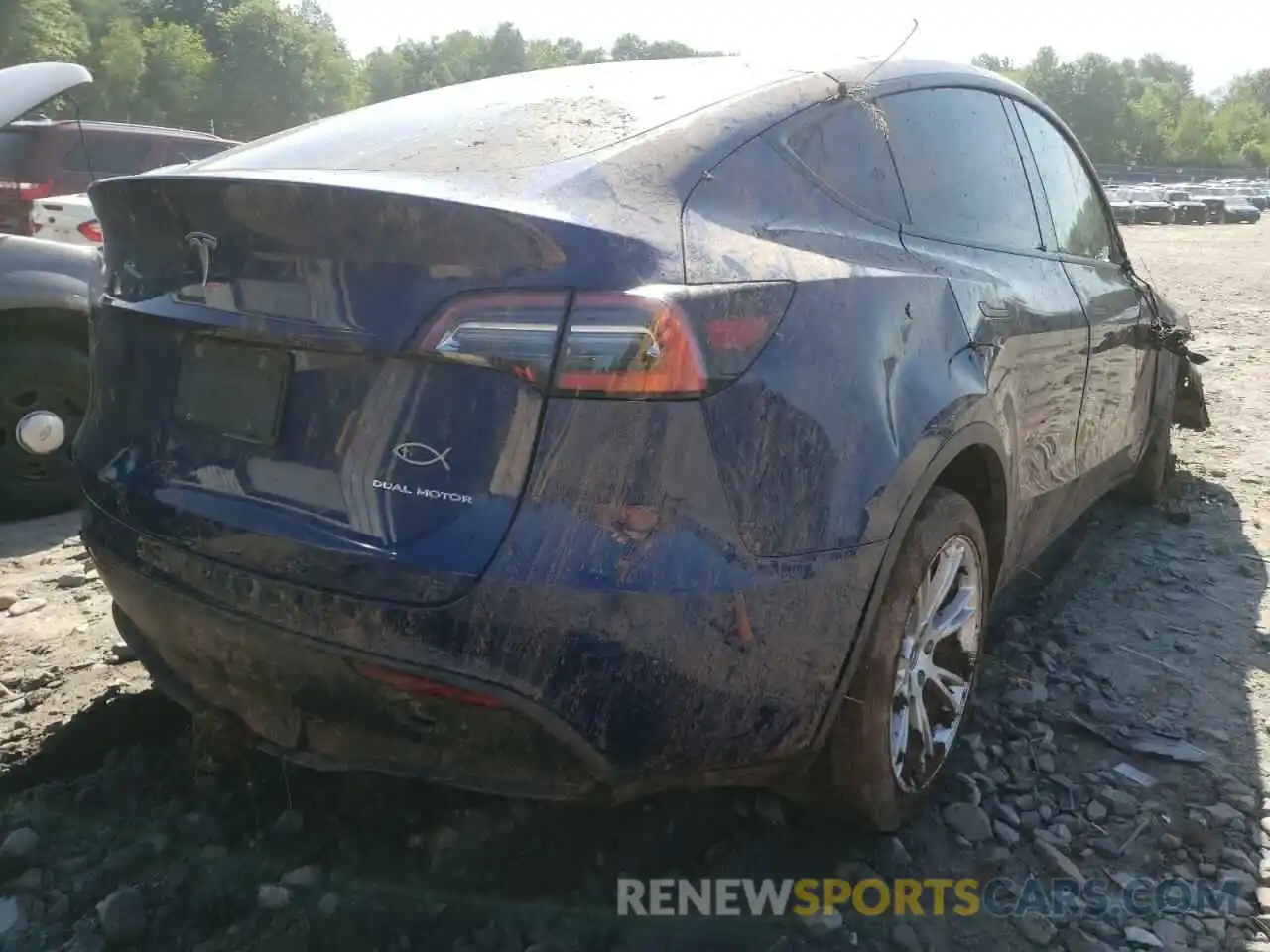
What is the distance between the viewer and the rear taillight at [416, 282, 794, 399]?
173 centimetres

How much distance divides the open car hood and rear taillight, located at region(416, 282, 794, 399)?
11.1ft

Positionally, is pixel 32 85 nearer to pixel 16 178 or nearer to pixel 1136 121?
pixel 16 178

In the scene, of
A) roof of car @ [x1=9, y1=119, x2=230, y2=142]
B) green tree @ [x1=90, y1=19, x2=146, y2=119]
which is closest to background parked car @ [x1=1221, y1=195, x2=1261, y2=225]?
roof of car @ [x1=9, y1=119, x2=230, y2=142]

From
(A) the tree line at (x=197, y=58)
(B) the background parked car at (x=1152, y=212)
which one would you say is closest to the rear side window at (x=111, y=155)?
(A) the tree line at (x=197, y=58)

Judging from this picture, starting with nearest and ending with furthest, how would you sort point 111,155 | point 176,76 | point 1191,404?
1. point 1191,404
2. point 111,155
3. point 176,76

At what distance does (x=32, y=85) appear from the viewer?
432 cm

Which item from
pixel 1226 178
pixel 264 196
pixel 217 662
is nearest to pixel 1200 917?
pixel 217 662

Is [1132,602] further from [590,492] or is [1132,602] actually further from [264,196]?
[264,196]

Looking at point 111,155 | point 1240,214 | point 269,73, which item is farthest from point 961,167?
point 269,73

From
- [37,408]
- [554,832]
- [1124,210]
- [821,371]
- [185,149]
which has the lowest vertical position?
[1124,210]

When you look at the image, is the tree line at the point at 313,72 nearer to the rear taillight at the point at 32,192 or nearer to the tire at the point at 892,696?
the rear taillight at the point at 32,192

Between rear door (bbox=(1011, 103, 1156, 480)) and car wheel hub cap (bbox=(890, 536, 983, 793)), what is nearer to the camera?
car wheel hub cap (bbox=(890, 536, 983, 793))

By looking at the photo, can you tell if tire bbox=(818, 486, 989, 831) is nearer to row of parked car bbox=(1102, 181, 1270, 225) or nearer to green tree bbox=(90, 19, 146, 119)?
row of parked car bbox=(1102, 181, 1270, 225)

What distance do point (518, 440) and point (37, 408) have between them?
11.2 ft
